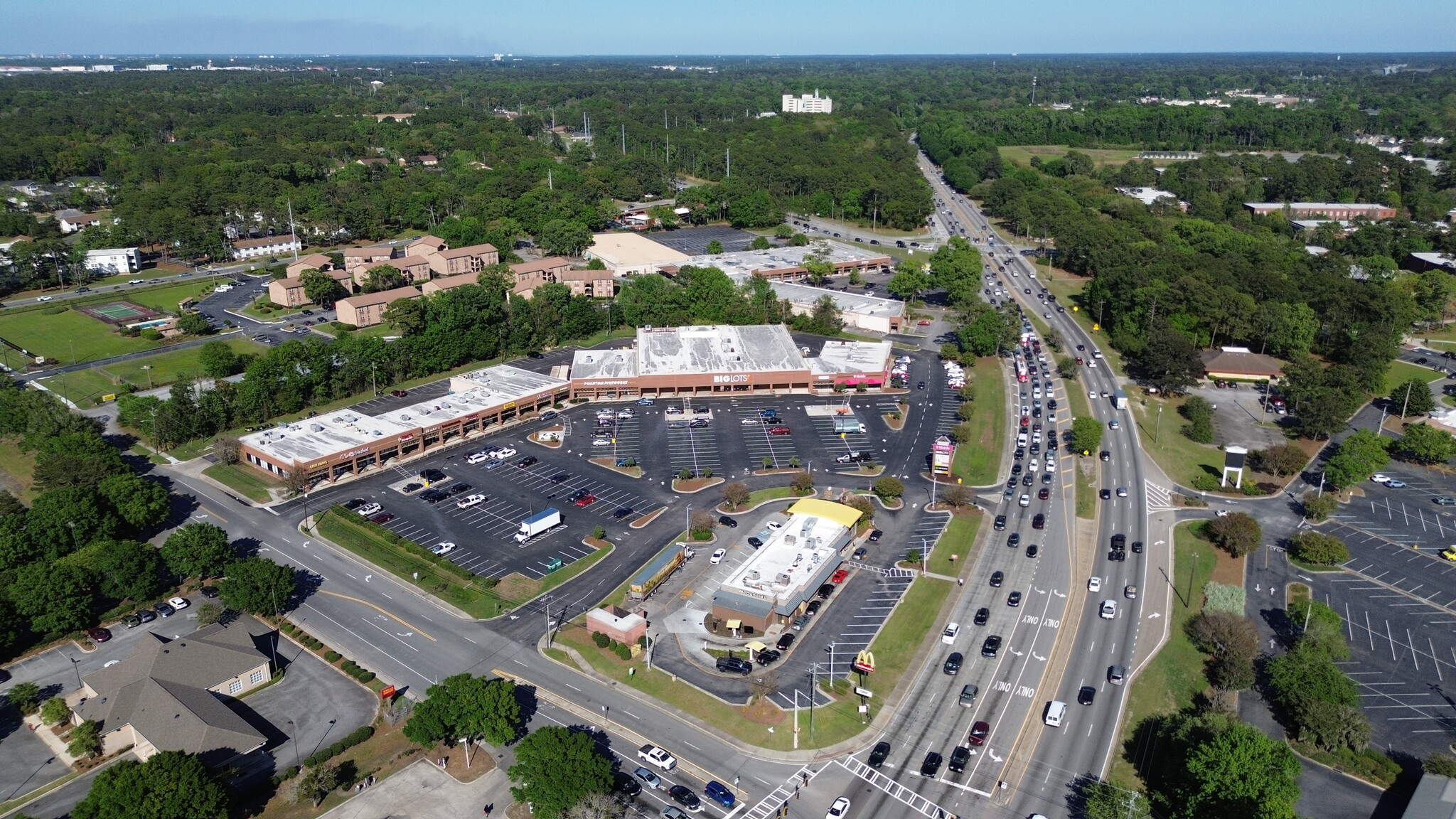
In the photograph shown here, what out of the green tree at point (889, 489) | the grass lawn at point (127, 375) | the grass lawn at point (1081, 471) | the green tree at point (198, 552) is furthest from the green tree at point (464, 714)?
the grass lawn at point (127, 375)

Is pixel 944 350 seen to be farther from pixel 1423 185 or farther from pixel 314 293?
pixel 1423 185

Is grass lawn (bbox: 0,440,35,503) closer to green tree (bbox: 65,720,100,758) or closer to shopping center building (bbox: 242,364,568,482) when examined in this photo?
shopping center building (bbox: 242,364,568,482)

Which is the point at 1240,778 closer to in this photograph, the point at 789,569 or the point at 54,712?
the point at 789,569

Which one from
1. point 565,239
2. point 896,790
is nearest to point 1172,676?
point 896,790

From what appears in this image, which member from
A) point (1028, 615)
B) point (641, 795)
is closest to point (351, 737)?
point (641, 795)

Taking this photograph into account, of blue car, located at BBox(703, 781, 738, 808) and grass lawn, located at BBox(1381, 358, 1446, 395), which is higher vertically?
grass lawn, located at BBox(1381, 358, 1446, 395)

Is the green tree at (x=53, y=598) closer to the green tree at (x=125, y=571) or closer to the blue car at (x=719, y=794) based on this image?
the green tree at (x=125, y=571)

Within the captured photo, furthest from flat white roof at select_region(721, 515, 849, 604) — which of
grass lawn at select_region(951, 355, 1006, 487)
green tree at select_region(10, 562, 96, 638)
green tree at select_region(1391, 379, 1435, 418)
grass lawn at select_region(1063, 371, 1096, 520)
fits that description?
green tree at select_region(1391, 379, 1435, 418)

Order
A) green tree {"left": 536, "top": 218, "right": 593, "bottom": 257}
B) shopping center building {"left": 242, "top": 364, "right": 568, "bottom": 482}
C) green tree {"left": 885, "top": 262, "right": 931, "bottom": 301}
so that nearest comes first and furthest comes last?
1. shopping center building {"left": 242, "top": 364, "right": 568, "bottom": 482}
2. green tree {"left": 885, "top": 262, "right": 931, "bottom": 301}
3. green tree {"left": 536, "top": 218, "right": 593, "bottom": 257}
